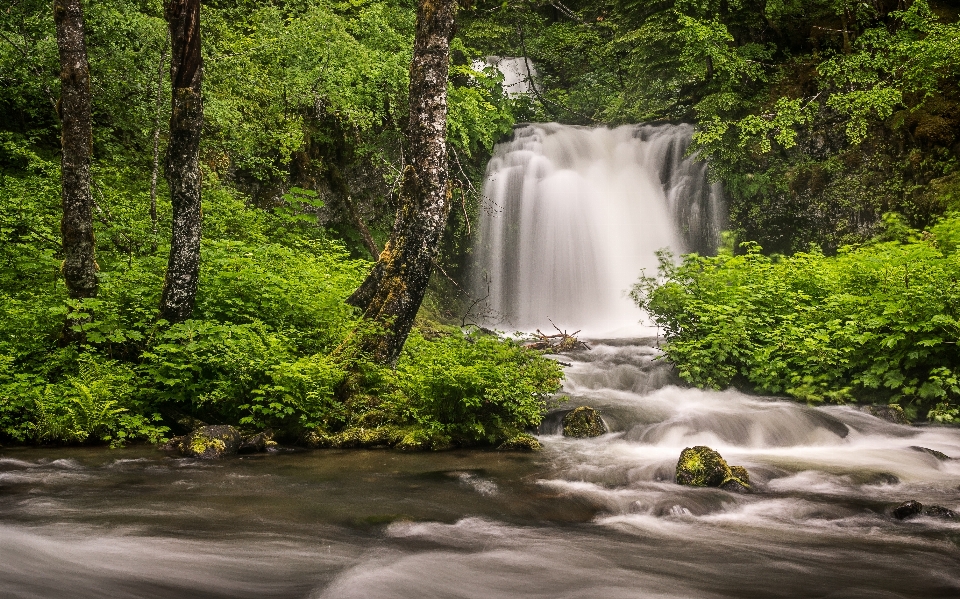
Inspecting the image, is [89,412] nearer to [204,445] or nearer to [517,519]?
[204,445]

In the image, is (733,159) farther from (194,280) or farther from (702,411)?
(194,280)

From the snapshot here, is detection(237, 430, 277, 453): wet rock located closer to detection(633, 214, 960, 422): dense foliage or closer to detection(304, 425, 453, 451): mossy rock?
detection(304, 425, 453, 451): mossy rock

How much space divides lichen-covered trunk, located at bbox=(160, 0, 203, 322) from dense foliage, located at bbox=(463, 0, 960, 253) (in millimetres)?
6337

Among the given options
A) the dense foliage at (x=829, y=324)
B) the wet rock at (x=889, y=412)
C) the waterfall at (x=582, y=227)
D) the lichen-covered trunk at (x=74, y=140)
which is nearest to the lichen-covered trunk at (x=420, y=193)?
the lichen-covered trunk at (x=74, y=140)

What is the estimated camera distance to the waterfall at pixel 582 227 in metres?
16.8

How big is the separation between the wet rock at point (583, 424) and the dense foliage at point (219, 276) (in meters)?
0.45

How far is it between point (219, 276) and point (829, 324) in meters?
7.76

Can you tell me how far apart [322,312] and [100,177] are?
467 centimetres

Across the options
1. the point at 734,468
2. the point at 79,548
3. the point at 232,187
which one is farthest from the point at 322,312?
the point at 232,187

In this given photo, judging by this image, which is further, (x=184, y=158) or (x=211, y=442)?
(x=184, y=158)

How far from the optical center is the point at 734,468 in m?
5.99

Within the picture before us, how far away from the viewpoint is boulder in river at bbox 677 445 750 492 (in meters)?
5.77

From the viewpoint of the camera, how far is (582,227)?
1745 cm

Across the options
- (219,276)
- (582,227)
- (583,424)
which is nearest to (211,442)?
(219,276)
